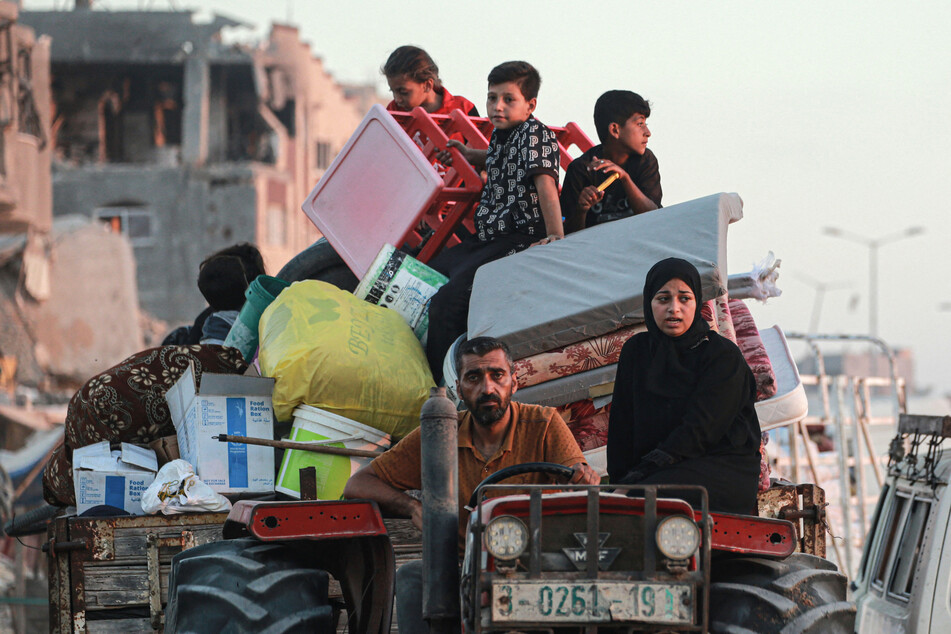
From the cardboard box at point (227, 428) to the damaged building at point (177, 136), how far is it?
1697 inches

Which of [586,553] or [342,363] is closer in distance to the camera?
[586,553]

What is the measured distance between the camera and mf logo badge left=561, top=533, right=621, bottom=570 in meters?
3.60

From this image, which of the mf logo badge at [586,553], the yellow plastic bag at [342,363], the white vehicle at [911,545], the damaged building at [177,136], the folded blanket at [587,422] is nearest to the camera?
the mf logo badge at [586,553]

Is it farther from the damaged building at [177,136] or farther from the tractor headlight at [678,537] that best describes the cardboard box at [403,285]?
the damaged building at [177,136]

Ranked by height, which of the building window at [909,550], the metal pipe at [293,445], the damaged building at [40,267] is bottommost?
the building window at [909,550]

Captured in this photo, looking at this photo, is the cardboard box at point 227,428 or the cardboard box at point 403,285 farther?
the cardboard box at point 403,285

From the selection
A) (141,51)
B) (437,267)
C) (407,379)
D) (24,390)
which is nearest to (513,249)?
(437,267)

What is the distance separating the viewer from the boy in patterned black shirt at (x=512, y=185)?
6418 millimetres

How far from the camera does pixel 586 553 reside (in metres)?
3.59

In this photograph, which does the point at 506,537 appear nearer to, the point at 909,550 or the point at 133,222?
the point at 909,550

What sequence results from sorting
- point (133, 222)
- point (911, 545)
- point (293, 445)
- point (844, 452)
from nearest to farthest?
point (293, 445) < point (911, 545) < point (844, 452) < point (133, 222)

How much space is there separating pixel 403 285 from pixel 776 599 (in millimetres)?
3129

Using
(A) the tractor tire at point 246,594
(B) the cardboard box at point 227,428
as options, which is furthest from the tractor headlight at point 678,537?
(B) the cardboard box at point 227,428

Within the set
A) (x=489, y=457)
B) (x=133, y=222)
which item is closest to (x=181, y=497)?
(x=489, y=457)
